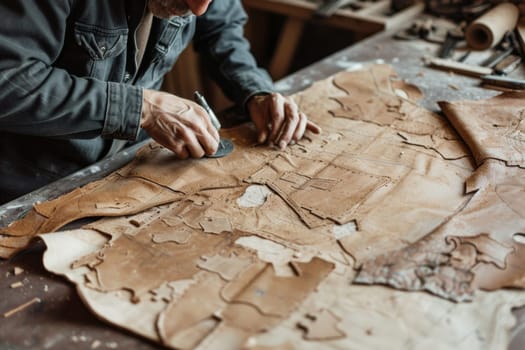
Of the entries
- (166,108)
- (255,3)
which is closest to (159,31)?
(166,108)

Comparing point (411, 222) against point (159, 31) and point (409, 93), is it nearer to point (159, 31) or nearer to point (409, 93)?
point (409, 93)

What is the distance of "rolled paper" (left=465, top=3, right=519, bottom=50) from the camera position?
6.74 feet

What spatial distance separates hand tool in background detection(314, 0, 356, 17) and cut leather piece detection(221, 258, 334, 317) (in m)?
1.77

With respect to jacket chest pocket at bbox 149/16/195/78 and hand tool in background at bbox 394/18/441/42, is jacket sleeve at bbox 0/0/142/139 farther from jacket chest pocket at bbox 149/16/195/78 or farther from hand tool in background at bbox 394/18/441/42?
hand tool in background at bbox 394/18/441/42

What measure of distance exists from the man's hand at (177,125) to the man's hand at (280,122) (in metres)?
0.21

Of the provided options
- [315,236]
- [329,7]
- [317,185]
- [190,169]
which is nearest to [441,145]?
[317,185]

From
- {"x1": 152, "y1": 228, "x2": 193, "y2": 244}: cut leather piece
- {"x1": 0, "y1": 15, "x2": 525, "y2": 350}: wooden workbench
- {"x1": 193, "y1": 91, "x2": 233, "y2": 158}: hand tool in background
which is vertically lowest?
{"x1": 0, "y1": 15, "x2": 525, "y2": 350}: wooden workbench

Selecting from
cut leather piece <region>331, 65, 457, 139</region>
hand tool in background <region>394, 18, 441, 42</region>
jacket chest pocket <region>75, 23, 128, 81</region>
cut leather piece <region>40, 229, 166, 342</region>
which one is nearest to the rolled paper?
hand tool in background <region>394, 18, 441, 42</region>

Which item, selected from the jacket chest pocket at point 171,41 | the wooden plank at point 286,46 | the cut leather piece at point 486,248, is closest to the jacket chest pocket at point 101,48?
the jacket chest pocket at point 171,41

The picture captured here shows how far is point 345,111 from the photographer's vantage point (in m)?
1.71

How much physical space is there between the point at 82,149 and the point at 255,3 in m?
1.65

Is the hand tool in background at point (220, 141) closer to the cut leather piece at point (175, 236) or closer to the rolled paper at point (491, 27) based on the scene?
the cut leather piece at point (175, 236)

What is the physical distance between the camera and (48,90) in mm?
1235

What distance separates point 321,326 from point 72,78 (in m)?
0.86
